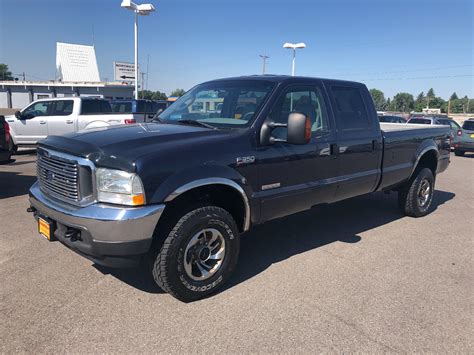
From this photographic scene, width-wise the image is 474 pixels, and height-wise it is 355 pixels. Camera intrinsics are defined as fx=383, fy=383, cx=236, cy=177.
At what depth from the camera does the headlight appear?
2.88 meters

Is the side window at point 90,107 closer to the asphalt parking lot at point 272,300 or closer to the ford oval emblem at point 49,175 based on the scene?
the asphalt parking lot at point 272,300

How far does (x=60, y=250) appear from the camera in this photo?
4.32 meters

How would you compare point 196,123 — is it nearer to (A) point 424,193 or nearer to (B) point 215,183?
(B) point 215,183

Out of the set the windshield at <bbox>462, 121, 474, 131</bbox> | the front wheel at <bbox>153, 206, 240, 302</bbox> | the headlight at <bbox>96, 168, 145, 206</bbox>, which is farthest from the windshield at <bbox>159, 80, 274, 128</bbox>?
the windshield at <bbox>462, 121, 474, 131</bbox>

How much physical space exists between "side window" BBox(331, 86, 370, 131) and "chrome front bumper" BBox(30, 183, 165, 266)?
2.70 metres

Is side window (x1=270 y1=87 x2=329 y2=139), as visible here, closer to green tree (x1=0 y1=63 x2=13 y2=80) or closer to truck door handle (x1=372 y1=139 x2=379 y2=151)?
truck door handle (x1=372 y1=139 x2=379 y2=151)

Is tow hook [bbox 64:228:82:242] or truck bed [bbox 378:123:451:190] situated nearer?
tow hook [bbox 64:228:82:242]

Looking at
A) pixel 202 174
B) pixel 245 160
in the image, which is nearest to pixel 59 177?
pixel 202 174

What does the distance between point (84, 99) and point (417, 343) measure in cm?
1164

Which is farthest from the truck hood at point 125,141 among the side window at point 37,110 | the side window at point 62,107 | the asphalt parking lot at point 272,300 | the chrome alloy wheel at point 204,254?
the side window at point 37,110

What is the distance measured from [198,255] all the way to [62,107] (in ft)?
34.2

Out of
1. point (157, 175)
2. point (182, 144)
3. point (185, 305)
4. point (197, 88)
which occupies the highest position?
point (197, 88)

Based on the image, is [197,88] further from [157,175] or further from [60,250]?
[60,250]

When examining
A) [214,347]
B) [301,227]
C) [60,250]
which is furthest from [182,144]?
[301,227]
